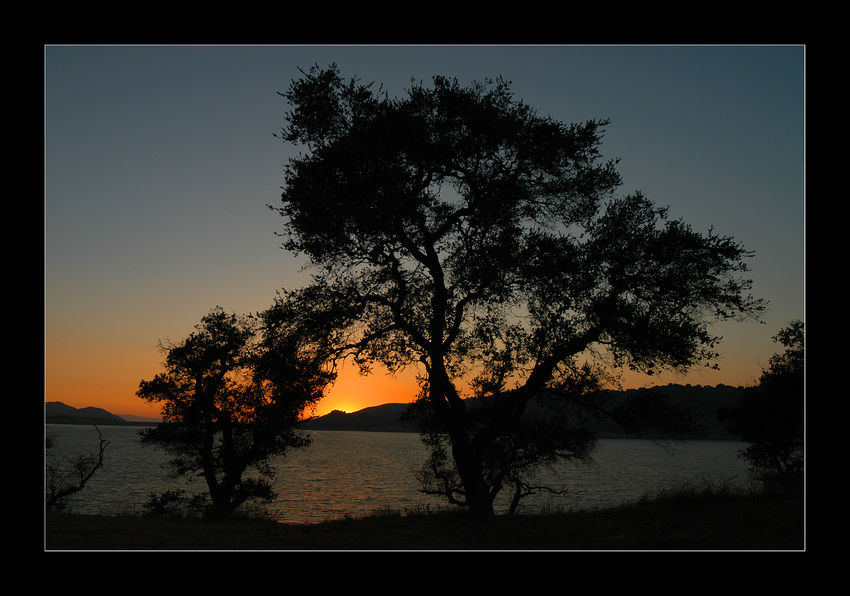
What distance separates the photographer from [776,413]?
25.2m

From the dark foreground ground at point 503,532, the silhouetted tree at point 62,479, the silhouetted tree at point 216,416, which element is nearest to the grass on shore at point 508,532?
the dark foreground ground at point 503,532

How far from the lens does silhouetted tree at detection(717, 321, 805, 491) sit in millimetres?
22348

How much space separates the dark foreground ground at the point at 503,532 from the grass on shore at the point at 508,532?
2 cm

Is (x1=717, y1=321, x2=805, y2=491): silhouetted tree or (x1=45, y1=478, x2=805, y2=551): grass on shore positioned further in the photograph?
(x1=717, y1=321, x2=805, y2=491): silhouetted tree

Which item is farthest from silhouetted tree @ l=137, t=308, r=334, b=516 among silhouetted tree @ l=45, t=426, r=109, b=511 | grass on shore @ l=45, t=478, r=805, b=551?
grass on shore @ l=45, t=478, r=805, b=551

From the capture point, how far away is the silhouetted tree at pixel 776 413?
73.3 ft

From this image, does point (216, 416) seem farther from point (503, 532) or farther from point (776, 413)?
point (776, 413)

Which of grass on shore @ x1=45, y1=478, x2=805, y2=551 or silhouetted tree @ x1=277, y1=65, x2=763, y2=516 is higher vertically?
silhouetted tree @ x1=277, y1=65, x2=763, y2=516

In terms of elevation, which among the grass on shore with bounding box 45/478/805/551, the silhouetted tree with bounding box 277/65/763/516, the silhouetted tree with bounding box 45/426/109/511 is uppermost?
the silhouetted tree with bounding box 277/65/763/516

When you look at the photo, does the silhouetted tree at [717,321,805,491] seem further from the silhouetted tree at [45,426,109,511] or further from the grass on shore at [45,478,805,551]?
the silhouetted tree at [45,426,109,511]

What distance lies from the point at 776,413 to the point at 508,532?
20.5m

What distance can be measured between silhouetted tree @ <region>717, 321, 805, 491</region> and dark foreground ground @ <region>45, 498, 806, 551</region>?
1065cm

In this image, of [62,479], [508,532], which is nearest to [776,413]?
[508,532]
